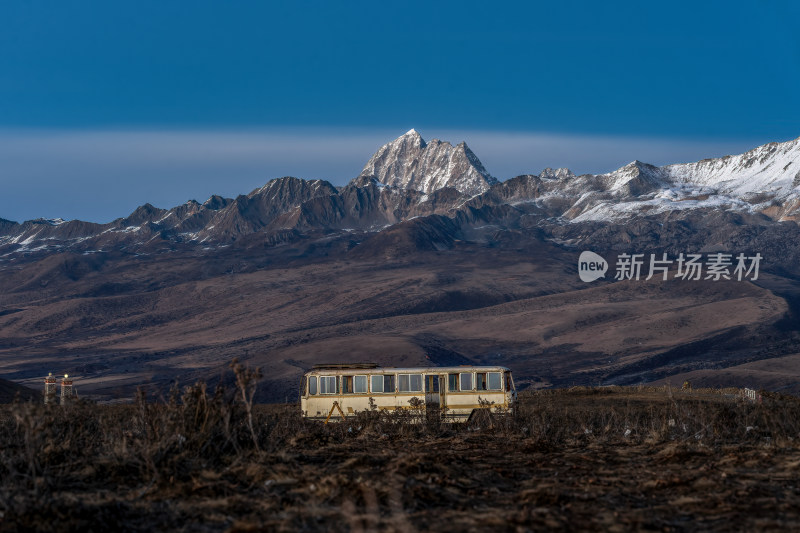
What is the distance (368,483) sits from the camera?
431 inches

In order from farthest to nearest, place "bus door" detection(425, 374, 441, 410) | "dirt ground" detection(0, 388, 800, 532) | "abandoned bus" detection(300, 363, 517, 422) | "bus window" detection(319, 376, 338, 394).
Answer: "bus window" detection(319, 376, 338, 394), "abandoned bus" detection(300, 363, 517, 422), "bus door" detection(425, 374, 441, 410), "dirt ground" detection(0, 388, 800, 532)

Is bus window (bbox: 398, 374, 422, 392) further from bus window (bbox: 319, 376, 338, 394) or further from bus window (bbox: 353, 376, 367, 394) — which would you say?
bus window (bbox: 319, 376, 338, 394)

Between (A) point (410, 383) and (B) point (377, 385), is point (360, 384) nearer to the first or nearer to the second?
(B) point (377, 385)

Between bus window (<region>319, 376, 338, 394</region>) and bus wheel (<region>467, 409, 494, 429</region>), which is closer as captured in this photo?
bus wheel (<region>467, 409, 494, 429</region>)

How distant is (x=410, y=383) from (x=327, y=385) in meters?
2.70

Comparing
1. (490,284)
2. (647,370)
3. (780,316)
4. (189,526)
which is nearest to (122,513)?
(189,526)

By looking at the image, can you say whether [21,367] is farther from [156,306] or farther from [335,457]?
[335,457]

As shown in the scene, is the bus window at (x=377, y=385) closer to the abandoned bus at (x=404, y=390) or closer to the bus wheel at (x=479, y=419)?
the abandoned bus at (x=404, y=390)

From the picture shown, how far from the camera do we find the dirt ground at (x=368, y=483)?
31.1ft

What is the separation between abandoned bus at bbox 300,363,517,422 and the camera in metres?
28.2

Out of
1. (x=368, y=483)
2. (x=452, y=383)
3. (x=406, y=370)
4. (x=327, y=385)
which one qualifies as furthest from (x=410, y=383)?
(x=368, y=483)

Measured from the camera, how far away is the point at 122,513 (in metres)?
9.80

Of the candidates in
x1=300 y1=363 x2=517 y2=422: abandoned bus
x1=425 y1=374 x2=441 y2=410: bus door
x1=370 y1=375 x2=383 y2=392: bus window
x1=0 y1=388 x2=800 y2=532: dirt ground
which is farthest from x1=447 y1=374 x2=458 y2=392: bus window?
x1=0 y1=388 x2=800 y2=532: dirt ground

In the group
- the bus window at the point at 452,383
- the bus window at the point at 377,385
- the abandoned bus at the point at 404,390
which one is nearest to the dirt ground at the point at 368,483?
the abandoned bus at the point at 404,390
